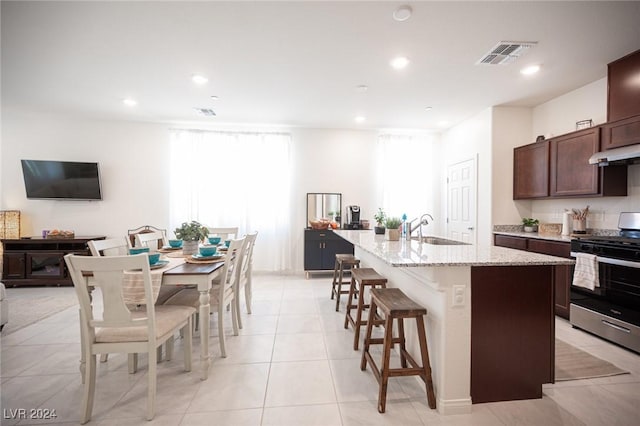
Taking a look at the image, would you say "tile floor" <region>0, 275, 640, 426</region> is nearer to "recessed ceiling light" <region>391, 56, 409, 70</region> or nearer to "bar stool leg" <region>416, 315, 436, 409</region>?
"bar stool leg" <region>416, 315, 436, 409</region>

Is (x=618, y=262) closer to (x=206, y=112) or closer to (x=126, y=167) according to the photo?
(x=206, y=112)

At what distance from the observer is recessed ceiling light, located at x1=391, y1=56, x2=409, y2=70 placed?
9.36ft

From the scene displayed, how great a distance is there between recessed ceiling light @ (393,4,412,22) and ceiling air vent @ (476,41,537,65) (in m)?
1.09

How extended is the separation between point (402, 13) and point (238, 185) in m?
3.95

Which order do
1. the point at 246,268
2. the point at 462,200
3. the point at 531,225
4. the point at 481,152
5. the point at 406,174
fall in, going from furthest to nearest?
the point at 406,174 → the point at 462,200 → the point at 481,152 → the point at 531,225 → the point at 246,268

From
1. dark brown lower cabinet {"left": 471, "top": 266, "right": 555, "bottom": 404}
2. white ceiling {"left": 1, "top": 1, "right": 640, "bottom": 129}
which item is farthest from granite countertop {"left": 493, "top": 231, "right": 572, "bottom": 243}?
white ceiling {"left": 1, "top": 1, "right": 640, "bottom": 129}

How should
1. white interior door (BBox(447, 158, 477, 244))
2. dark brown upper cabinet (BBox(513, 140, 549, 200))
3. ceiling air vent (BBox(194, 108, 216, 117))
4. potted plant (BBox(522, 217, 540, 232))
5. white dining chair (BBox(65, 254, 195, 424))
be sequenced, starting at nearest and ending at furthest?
white dining chair (BBox(65, 254, 195, 424)) < dark brown upper cabinet (BBox(513, 140, 549, 200)) < potted plant (BBox(522, 217, 540, 232)) < ceiling air vent (BBox(194, 108, 216, 117)) < white interior door (BBox(447, 158, 477, 244))

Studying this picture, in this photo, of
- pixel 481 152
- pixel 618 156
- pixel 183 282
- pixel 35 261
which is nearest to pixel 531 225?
pixel 481 152

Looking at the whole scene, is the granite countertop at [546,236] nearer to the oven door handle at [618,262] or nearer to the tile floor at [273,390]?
the oven door handle at [618,262]

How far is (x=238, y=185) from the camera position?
521cm

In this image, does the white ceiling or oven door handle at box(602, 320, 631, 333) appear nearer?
the white ceiling

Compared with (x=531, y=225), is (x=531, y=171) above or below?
above

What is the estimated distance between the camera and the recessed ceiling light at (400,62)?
285cm

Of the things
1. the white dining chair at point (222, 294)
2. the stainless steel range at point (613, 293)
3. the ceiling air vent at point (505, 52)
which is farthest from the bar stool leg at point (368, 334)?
the ceiling air vent at point (505, 52)
